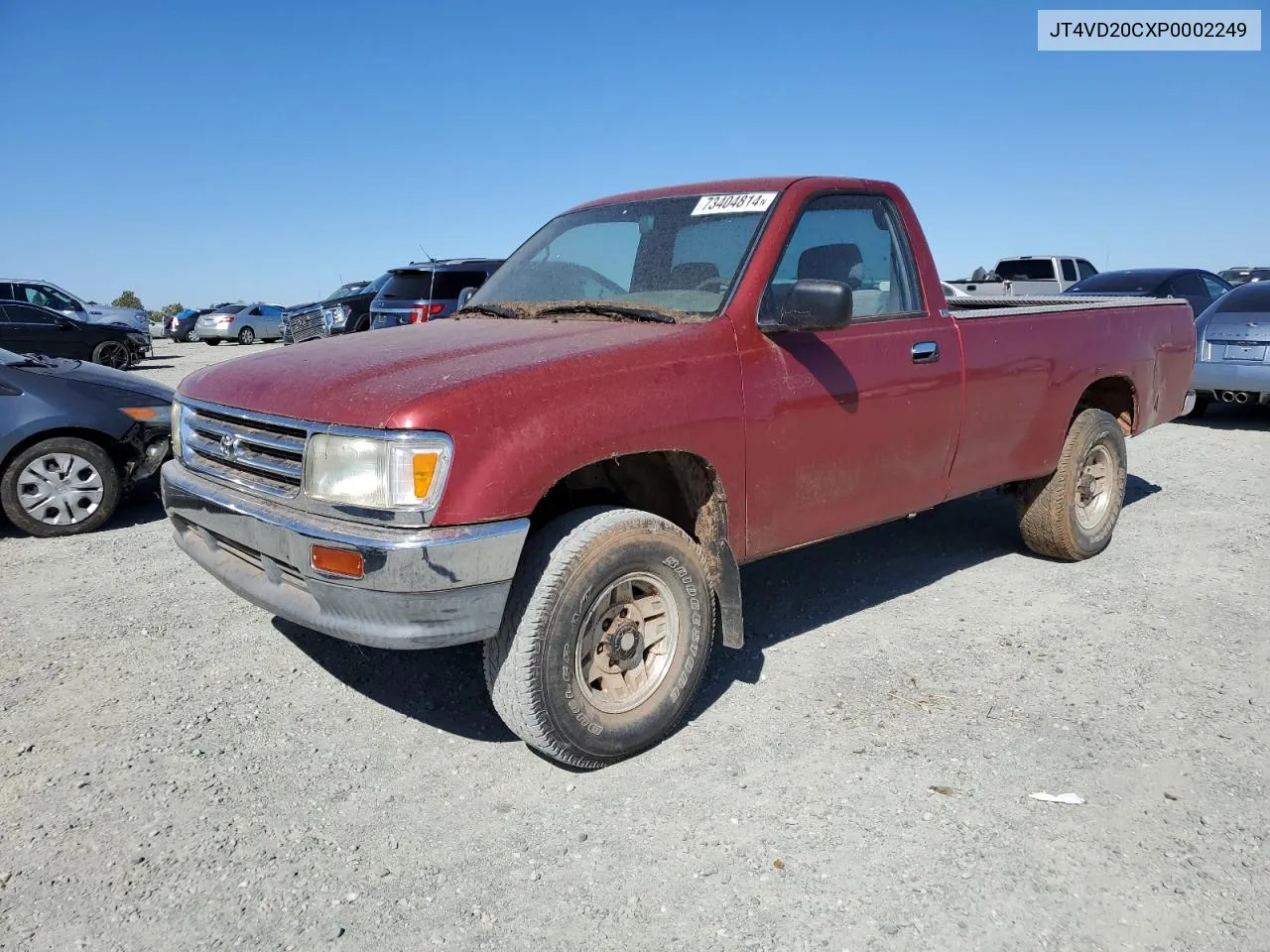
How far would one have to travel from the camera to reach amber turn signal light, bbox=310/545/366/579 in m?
2.66

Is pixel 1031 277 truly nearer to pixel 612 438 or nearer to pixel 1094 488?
pixel 1094 488

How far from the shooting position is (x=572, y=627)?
2.92 meters

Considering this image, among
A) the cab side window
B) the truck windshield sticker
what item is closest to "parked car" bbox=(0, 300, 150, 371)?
the truck windshield sticker

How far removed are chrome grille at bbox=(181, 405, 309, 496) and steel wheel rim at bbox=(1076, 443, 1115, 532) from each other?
427cm

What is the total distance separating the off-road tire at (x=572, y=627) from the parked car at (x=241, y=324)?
104 ft

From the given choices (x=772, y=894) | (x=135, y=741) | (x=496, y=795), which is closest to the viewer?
(x=772, y=894)

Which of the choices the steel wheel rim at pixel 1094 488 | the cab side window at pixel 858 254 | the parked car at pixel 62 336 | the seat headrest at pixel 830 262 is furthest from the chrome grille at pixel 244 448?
the parked car at pixel 62 336

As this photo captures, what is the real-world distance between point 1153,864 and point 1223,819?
0.39m

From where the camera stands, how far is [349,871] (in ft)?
8.50

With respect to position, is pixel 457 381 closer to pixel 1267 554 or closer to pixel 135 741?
pixel 135 741

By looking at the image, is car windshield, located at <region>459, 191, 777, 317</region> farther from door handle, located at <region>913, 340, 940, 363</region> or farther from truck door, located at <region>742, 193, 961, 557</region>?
door handle, located at <region>913, 340, 940, 363</region>

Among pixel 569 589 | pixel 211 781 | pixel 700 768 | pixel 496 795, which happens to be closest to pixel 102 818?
pixel 211 781

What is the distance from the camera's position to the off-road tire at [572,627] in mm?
2863

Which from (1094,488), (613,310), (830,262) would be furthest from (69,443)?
(1094,488)
